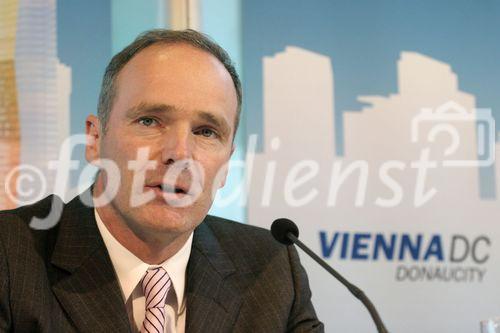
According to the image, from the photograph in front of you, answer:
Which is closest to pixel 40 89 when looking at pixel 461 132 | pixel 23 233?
pixel 23 233

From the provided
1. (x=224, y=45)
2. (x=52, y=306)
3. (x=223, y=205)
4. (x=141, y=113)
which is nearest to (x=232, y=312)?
(x=52, y=306)

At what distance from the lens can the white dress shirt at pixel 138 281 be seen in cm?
176

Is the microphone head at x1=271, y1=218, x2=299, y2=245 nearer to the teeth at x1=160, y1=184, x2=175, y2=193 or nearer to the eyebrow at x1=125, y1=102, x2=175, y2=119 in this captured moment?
the teeth at x1=160, y1=184, x2=175, y2=193

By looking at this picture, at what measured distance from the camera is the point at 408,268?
3.05 metres

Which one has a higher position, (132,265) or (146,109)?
(146,109)

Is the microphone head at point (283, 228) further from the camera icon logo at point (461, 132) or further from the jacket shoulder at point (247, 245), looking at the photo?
the camera icon logo at point (461, 132)

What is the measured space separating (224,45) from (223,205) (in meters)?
0.78

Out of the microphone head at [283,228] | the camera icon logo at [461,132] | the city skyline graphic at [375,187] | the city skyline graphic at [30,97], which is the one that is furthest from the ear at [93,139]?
the camera icon logo at [461,132]

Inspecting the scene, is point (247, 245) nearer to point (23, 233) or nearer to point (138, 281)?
point (138, 281)

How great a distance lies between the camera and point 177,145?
1722mm

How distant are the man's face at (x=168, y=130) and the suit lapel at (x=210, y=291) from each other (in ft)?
0.61

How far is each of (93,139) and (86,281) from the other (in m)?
0.47

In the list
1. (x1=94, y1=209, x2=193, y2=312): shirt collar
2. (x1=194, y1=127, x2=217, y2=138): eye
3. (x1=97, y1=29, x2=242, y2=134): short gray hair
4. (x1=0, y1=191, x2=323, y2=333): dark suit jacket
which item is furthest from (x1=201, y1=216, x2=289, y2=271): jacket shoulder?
(x1=97, y1=29, x2=242, y2=134): short gray hair

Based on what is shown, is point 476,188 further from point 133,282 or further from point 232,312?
Answer: point 133,282
